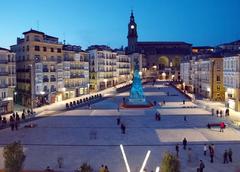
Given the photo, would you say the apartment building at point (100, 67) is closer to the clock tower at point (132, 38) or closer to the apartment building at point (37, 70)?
the apartment building at point (37, 70)

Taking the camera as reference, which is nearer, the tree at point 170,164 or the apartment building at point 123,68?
the tree at point 170,164

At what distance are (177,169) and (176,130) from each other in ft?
85.5

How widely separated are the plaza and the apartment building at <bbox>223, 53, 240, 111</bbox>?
646 cm

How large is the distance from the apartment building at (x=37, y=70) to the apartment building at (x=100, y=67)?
113 ft

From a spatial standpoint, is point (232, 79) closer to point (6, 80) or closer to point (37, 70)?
point (37, 70)

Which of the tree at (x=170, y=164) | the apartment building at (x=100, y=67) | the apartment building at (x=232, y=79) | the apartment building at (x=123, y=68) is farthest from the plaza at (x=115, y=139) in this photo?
the apartment building at (x=123, y=68)

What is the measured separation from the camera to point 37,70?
82562 millimetres

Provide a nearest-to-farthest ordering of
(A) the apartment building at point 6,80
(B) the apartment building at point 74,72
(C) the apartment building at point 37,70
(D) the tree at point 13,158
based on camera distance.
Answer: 1. (D) the tree at point 13,158
2. (A) the apartment building at point 6,80
3. (C) the apartment building at point 37,70
4. (B) the apartment building at point 74,72

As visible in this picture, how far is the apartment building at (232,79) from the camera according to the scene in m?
68.1

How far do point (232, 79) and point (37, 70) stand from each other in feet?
136

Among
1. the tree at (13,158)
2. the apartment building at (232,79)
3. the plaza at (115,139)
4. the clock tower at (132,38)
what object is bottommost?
the plaza at (115,139)

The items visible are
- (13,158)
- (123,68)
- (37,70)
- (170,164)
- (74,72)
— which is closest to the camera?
(170,164)

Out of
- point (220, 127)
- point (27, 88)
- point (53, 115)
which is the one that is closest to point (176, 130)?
point (220, 127)

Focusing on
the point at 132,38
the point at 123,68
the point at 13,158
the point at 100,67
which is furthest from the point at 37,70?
the point at 132,38
